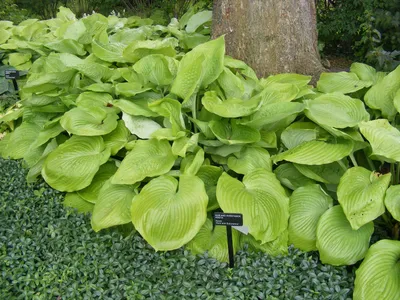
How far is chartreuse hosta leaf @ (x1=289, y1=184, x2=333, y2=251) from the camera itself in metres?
2.07

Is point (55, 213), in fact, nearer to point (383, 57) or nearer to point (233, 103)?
point (233, 103)

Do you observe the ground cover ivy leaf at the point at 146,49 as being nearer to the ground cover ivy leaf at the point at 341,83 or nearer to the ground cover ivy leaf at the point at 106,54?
the ground cover ivy leaf at the point at 106,54

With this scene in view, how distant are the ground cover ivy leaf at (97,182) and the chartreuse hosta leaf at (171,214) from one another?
1.54 ft

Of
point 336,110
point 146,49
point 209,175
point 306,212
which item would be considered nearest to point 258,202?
point 306,212

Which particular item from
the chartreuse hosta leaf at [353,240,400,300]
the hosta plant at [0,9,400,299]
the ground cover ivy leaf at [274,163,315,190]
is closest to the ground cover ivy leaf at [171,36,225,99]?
the hosta plant at [0,9,400,299]

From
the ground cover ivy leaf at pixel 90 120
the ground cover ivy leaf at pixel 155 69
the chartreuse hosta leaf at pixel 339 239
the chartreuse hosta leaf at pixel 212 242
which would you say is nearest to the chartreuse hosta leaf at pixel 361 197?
the chartreuse hosta leaf at pixel 339 239

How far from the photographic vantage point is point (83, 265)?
2.05 meters

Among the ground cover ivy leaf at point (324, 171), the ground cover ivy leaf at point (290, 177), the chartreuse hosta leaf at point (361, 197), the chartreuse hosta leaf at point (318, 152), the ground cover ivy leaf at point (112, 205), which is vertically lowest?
the ground cover ivy leaf at point (112, 205)

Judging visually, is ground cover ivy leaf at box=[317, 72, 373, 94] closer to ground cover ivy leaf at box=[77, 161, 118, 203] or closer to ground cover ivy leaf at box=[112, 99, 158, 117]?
ground cover ivy leaf at box=[112, 99, 158, 117]

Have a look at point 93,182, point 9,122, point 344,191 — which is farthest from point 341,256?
point 9,122

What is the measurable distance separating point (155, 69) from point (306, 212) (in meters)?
1.19

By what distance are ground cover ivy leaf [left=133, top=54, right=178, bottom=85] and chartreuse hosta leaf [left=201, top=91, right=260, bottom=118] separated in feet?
1.19

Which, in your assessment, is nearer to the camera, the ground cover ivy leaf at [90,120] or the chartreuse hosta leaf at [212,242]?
the chartreuse hosta leaf at [212,242]

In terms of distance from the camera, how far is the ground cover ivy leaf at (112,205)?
7.14ft
